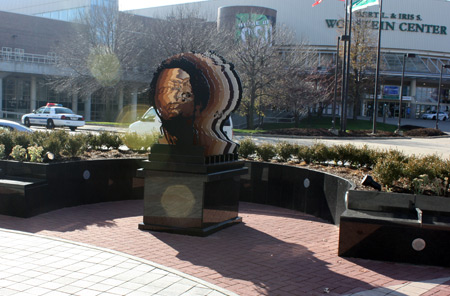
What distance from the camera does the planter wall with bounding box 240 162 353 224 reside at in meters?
8.88

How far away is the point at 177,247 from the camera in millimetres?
6961

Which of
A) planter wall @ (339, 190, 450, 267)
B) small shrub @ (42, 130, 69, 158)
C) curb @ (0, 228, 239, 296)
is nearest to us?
curb @ (0, 228, 239, 296)

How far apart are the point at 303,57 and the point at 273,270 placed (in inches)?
1421

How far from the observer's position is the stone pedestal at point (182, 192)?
24.9 feet

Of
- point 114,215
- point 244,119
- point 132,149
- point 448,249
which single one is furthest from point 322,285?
point 244,119

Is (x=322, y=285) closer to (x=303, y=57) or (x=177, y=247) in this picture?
(x=177, y=247)

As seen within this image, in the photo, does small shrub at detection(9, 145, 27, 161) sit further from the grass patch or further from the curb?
the grass patch

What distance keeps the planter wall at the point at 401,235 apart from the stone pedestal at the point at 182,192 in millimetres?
2149

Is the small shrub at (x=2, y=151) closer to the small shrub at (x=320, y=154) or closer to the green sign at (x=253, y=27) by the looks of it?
the small shrub at (x=320, y=154)

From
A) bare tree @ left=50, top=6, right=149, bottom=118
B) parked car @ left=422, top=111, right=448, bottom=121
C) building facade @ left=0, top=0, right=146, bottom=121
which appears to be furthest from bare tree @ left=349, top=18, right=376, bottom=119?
building facade @ left=0, top=0, right=146, bottom=121

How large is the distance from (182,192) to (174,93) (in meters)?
1.68

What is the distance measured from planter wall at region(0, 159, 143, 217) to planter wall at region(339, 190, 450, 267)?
5.32 m

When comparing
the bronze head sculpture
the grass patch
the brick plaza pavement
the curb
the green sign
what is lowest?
the brick plaza pavement

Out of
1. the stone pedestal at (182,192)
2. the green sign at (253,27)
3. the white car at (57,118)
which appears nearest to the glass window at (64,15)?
the green sign at (253,27)
